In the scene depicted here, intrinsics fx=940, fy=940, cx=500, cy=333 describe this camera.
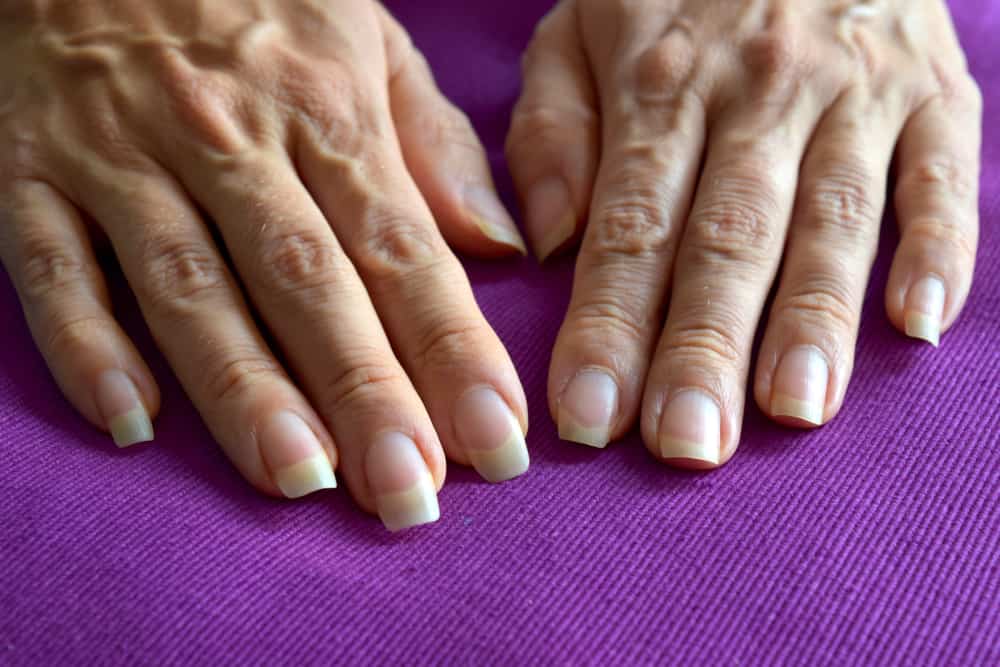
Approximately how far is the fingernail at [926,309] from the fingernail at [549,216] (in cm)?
24

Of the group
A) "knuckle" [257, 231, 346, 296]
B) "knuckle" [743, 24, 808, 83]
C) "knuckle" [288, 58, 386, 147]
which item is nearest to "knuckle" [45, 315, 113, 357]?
"knuckle" [257, 231, 346, 296]

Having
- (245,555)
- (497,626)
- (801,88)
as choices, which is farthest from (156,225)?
(801,88)

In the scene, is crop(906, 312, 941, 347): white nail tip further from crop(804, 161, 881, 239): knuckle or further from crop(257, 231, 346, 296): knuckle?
crop(257, 231, 346, 296): knuckle

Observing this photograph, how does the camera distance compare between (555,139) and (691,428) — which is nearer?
(691,428)

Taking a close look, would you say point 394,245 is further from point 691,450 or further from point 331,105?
point 691,450

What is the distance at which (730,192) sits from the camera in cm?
68

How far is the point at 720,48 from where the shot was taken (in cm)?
77

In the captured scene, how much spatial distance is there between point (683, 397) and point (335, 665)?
0.83ft

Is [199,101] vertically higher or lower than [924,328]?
higher

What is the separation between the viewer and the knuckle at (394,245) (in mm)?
639

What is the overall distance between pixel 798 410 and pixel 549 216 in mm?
246

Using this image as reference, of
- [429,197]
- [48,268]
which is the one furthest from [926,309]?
[48,268]

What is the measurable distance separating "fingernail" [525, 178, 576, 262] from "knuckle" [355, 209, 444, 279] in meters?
0.09

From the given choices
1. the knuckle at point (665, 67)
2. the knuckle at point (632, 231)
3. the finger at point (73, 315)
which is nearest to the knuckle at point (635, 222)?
the knuckle at point (632, 231)
